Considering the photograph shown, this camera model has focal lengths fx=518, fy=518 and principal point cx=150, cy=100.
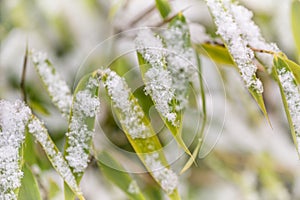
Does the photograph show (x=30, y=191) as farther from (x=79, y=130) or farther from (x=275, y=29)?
(x=275, y=29)

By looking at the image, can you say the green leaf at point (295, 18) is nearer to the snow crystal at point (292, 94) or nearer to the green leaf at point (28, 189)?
the snow crystal at point (292, 94)

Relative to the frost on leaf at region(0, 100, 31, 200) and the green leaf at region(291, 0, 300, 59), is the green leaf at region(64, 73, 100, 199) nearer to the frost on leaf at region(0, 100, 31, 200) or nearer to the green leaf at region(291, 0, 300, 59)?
the frost on leaf at region(0, 100, 31, 200)

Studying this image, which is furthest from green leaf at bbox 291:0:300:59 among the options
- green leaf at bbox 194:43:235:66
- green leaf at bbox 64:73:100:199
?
green leaf at bbox 64:73:100:199

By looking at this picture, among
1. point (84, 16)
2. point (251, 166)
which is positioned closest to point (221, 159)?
point (251, 166)

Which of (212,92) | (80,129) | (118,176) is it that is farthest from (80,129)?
(212,92)

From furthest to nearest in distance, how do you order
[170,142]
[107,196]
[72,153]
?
1. [107,196]
2. [170,142]
3. [72,153]

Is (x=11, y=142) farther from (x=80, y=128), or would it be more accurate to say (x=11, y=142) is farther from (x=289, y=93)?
(x=289, y=93)
